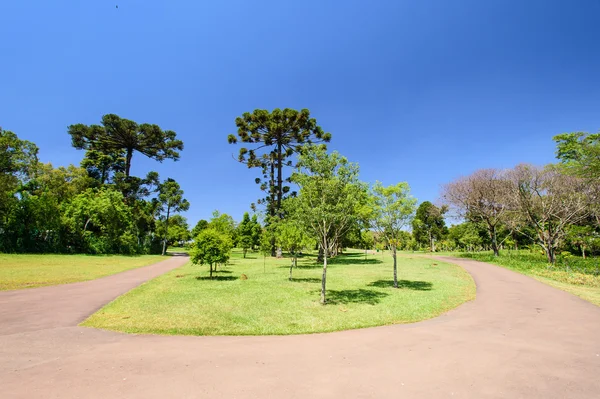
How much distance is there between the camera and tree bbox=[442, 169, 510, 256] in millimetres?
32750

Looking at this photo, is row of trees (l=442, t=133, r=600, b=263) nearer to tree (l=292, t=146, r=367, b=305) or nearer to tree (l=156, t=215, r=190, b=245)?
tree (l=292, t=146, r=367, b=305)

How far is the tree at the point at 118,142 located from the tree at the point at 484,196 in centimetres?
4524

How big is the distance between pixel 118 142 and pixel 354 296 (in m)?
49.3

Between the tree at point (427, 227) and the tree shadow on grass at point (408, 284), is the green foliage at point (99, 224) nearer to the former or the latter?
the tree shadow on grass at point (408, 284)

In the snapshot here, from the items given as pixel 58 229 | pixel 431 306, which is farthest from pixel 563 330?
pixel 58 229

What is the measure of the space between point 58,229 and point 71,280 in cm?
2461

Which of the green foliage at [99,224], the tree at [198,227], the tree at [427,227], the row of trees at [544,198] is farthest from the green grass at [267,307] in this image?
the tree at [427,227]

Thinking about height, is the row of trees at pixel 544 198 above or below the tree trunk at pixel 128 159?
below

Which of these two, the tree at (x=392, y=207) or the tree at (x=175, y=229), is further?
the tree at (x=175, y=229)

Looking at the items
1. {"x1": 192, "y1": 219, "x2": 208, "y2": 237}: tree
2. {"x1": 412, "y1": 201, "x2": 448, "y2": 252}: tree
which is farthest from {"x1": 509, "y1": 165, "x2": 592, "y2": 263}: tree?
{"x1": 192, "y1": 219, "x2": 208, "y2": 237}: tree

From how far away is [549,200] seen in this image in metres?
28.6

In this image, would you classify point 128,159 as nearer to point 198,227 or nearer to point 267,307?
point 198,227

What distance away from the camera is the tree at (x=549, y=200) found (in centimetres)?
2636

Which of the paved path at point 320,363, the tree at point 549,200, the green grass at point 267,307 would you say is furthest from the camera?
the tree at point 549,200
